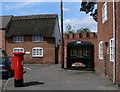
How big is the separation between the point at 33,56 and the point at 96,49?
17241 mm

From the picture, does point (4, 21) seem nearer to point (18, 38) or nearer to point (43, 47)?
point (18, 38)

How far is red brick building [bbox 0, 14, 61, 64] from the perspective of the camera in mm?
39594

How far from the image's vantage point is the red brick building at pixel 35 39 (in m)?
39.6

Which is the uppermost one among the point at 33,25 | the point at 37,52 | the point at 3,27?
the point at 33,25

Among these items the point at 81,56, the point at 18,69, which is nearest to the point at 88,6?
the point at 81,56

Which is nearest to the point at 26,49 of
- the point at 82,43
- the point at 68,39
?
the point at 68,39

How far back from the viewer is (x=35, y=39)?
132 feet

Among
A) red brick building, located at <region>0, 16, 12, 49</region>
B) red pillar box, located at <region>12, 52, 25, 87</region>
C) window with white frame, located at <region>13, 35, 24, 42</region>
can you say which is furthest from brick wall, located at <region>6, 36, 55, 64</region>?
red pillar box, located at <region>12, 52, 25, 87</region>

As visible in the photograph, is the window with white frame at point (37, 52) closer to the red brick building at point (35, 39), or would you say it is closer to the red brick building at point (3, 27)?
the red brick building at point (35, 39)

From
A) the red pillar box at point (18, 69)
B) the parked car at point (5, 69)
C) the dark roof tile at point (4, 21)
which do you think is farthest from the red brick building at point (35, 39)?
the red pillar box at point (18, 69)

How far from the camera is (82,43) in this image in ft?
80.4

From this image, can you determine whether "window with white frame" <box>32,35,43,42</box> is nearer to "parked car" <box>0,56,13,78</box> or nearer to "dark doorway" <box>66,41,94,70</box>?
"dark doorway" <box>66,41,94,70</box>

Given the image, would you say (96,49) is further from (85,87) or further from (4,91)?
(4,91)

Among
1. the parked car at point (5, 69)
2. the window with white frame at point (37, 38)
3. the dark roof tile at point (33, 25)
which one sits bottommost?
the parked car at point (5, 69)
